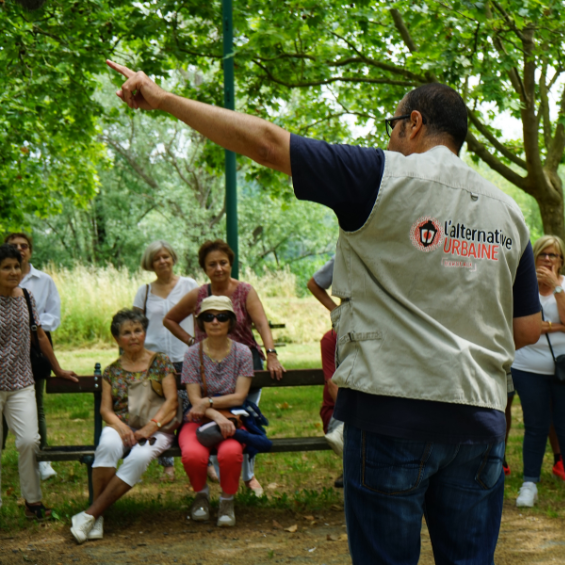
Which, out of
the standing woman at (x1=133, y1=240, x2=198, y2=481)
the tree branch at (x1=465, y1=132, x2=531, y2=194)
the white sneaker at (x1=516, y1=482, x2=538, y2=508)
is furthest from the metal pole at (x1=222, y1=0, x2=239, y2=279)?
the tree branch at (x1=465, y1=132, x2=531, y2=194)

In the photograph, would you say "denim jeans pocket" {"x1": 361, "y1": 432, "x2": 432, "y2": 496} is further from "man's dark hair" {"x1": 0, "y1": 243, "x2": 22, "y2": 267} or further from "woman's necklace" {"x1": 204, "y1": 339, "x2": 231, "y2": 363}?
"man's dark hair" {"x1": 0, "y1": 243, "x2": 22, "y2": 267}

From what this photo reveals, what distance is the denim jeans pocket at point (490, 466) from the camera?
6.61 ft

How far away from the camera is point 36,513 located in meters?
5.02

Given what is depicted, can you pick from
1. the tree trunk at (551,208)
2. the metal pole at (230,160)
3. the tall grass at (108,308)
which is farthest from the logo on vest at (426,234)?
the tall grass at (108,308)

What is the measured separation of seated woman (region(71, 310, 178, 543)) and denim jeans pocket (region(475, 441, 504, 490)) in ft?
10.6

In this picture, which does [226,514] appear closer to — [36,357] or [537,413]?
[36,357]

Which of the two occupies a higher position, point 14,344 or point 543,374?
point 14,344

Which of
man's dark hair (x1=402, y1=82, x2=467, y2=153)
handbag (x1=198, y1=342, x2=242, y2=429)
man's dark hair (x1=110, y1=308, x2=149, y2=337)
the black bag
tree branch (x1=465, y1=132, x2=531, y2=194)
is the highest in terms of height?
tree branch (x1=465, y1=132, x2=531, y2=194)

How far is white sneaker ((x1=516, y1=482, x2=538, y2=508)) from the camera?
5199 millimetres

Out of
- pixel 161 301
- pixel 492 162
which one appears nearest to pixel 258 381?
pixel 161 301

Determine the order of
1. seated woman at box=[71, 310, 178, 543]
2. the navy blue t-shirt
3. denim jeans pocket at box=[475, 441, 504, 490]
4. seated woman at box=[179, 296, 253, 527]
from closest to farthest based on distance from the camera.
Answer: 1. the navy blue t-shirt
2. denim jeans pocket at box=[475, 441, 504, 490]
3. seated woman at box=[71, 310, 178, 543]
4. seated woman at box=[179, 296, 253, 527]

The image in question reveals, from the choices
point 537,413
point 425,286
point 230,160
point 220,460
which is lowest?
point 220,460

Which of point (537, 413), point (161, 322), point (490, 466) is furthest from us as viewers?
Answer: point (161, 322)

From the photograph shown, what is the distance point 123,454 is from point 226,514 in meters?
0.81
